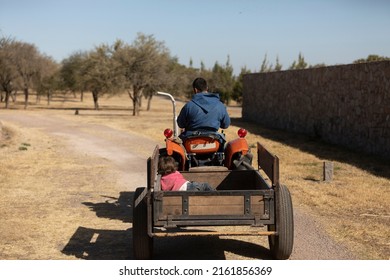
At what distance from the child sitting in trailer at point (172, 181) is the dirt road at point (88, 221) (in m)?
0.84

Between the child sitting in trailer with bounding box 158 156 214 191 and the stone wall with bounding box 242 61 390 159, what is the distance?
402 inches

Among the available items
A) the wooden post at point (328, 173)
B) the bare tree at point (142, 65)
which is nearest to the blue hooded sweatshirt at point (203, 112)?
the wooden post at point (328, 173)

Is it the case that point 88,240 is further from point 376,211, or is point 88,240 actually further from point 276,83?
point 276,83

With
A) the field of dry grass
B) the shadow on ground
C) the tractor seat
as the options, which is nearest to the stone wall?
the field of dry grass

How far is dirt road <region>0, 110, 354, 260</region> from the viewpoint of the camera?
631cm

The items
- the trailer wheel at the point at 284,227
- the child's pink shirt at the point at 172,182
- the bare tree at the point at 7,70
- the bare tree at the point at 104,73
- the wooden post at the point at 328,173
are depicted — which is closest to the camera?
the trailer wheel at the point at 284,227

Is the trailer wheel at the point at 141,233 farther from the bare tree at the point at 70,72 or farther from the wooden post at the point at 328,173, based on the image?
the bare tree at the point at 70,72

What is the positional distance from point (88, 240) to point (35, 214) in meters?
1.77

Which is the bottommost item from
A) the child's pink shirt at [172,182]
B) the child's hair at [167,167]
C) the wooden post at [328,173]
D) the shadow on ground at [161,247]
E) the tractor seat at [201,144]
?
the shadow on ground at [161,247]

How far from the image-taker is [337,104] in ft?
62.4

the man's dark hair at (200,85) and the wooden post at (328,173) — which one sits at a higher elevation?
the man's dark hair at (200,85)

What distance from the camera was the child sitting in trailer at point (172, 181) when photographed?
5.83 m

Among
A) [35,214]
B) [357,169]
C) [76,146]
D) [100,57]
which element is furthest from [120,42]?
[35,214]

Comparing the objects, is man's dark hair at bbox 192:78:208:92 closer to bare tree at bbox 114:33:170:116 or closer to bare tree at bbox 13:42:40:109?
bare tree at bbox 114:33:170:116
